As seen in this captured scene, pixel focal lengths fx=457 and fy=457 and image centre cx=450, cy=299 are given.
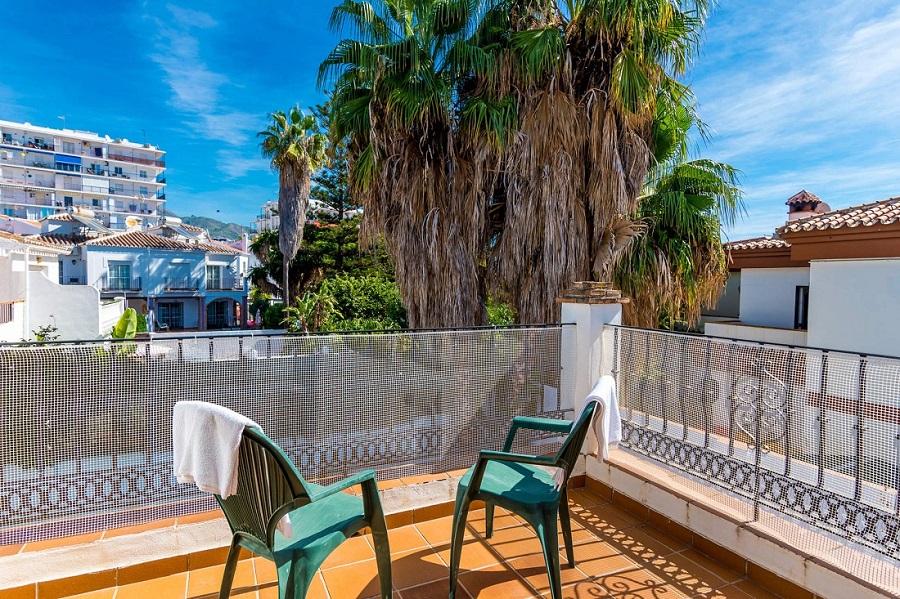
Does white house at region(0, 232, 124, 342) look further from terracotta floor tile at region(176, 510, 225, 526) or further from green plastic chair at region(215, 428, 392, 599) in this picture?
green plastic chair at region(215, 428, 392, 599)

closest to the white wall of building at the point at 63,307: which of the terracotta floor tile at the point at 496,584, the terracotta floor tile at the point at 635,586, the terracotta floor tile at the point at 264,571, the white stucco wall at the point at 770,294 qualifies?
the terracotta floor tile at the point at 264,571

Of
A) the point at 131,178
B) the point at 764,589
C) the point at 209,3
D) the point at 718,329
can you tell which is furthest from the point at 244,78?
the point at 131,178

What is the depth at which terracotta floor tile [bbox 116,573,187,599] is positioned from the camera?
2.18m

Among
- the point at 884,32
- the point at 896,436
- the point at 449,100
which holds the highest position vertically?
the point at 884,32

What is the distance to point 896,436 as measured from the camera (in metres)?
1.88

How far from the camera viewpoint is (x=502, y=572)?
2396 millimetres

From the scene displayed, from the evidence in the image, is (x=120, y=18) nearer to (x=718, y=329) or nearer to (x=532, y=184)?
(x=532, y=184)

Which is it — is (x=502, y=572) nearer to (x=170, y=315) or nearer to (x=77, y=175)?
(x=170, y=315)

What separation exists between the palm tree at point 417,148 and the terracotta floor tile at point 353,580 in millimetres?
4161

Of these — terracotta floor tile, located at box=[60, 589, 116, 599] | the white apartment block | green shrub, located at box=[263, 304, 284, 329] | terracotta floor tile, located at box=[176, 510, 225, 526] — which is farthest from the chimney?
the white apartment block

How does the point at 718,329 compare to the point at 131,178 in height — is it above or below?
below

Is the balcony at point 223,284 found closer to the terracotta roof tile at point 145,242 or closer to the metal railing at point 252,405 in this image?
the terracotta roof tile at point 145,242

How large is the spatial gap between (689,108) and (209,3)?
12708 mm

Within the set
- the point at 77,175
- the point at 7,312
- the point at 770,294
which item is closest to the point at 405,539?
the point at 770,294
